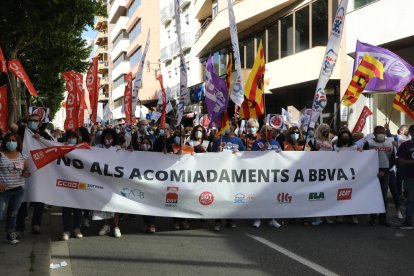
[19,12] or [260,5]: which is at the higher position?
[260,5]

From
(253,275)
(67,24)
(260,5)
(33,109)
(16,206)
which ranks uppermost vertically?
(260,5)

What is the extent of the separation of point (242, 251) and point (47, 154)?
10.5 ft

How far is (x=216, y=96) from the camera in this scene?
9797 mm

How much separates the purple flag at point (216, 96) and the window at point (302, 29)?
13993 millimetres

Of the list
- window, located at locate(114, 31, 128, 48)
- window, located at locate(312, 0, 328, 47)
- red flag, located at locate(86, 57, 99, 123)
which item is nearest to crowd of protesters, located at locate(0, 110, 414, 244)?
red flag, located at locate(86, 57, 99, 123)

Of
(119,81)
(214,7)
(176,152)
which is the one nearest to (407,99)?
(176,152)

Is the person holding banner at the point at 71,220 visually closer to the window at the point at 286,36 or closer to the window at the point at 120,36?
the window at the point at 286,36

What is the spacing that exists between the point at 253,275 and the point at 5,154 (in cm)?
381

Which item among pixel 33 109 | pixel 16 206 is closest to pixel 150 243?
pixel 16 206

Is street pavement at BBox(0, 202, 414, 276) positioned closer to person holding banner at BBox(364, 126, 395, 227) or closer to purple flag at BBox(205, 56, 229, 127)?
person holding banner at BBox(364, 126, 395, 227)

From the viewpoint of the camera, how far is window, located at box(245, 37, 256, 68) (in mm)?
29047

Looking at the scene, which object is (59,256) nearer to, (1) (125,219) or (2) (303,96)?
(1) (125,219)

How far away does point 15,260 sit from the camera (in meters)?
6.33

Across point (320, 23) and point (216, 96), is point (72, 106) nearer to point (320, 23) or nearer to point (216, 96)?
point (216, 96)
